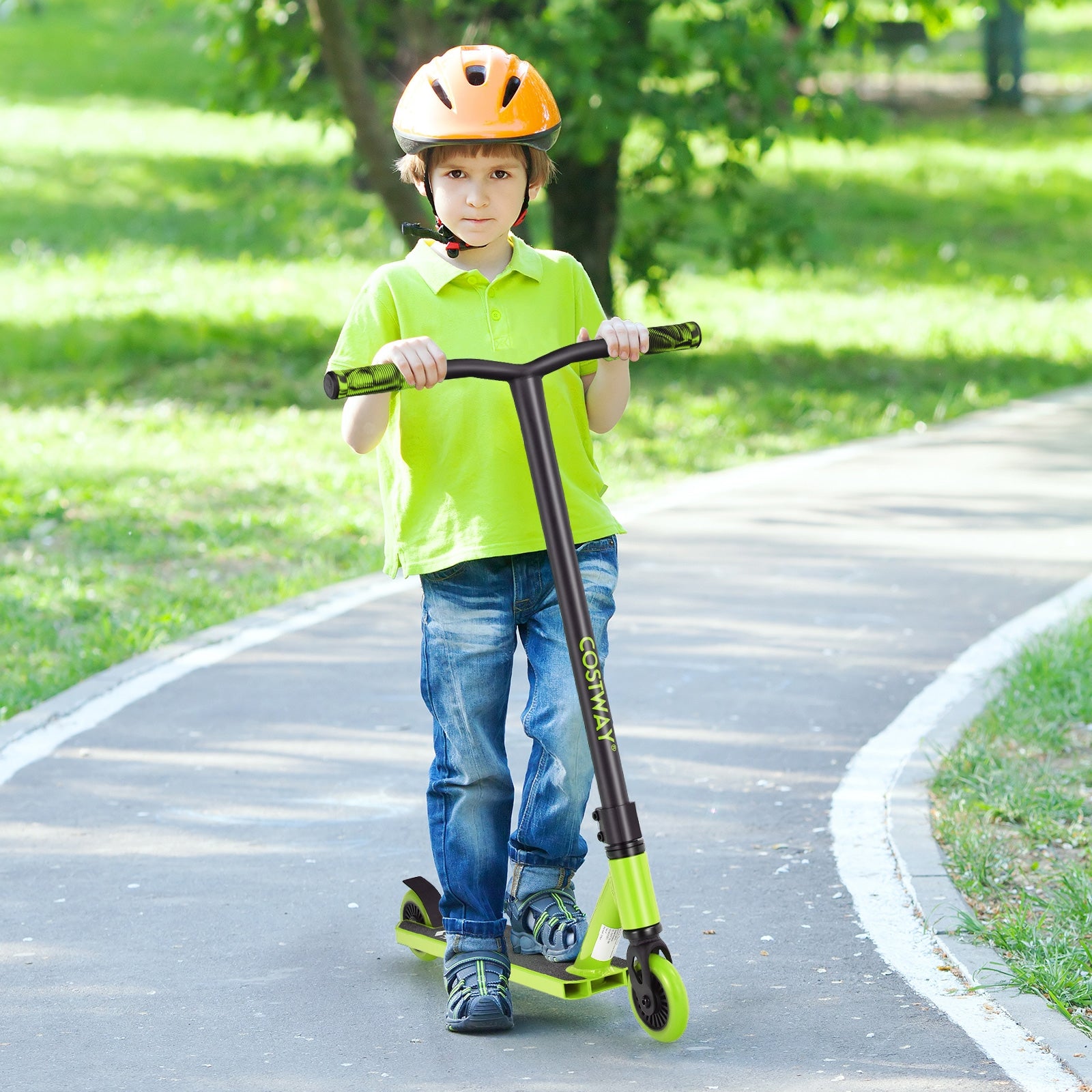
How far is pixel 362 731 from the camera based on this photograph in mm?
5688

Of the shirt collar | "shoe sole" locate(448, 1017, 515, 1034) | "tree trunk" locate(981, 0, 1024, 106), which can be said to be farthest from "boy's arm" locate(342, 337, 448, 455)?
"tree trunk" locate(981, 0, 1024, 106)

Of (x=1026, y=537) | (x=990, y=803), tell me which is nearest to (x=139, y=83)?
(x=1026, y=537)

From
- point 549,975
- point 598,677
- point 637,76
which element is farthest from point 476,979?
point 637,76

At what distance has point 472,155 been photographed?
353 centimetres

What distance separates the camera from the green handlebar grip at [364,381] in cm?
325

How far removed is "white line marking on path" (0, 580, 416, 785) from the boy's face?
2.60m

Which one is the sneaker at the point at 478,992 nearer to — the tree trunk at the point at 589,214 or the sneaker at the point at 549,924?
the sneaker at the point at 549,924

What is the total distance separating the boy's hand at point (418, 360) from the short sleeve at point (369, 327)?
0.79 feet

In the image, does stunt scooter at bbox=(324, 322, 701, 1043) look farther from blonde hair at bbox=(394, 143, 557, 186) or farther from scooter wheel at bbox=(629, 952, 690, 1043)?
blonde hair at bbox=(394, 143, 557, 186)

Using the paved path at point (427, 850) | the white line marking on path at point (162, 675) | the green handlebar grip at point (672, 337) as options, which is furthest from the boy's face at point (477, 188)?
the white line marking on path at point (162, 675)

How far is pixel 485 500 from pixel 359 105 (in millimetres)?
8045

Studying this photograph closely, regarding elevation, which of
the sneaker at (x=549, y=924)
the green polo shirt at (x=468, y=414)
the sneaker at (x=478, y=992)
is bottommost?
the sneaker at (x=478, y=992)

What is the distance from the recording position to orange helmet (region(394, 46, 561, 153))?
345cm

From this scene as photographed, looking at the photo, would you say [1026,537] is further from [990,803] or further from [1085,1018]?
[1085,1018]
